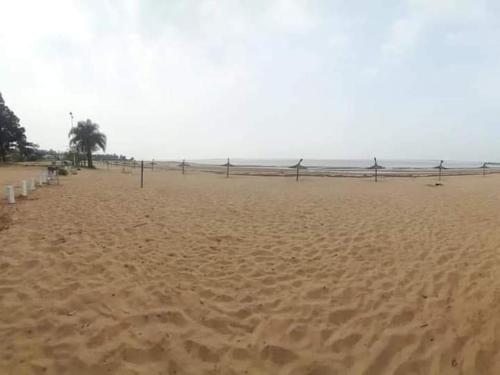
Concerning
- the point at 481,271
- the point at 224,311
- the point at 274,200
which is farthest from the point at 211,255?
the point at 274,200

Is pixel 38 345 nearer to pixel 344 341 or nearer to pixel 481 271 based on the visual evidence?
pixel 344 341

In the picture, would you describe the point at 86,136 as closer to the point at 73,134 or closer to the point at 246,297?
the point at 73,134

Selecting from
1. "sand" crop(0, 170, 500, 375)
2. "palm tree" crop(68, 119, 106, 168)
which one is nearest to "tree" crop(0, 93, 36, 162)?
"palm tree" crop(68, 119, 106, 168)

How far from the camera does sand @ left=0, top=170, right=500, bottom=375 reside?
2.81 meters

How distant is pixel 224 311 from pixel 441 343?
7.51 ft

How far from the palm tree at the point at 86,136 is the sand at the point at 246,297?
3410 centimetres

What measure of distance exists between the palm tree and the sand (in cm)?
3410

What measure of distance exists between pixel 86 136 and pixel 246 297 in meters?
39.5

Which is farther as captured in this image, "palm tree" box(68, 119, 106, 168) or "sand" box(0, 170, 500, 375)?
"palm tree" box(68, 119, 106, 168)

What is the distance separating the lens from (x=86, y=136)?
121ft

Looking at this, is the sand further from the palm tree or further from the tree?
the tree

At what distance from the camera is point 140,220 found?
24.0 feet

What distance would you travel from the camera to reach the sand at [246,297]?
2.81 m

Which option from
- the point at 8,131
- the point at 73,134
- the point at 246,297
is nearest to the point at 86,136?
the point at 73,134
